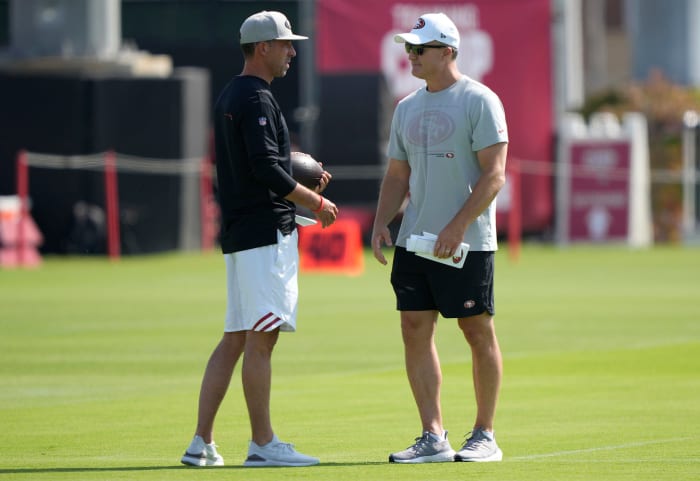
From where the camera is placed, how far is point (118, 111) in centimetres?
3145

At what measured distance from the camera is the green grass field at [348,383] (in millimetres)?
8375

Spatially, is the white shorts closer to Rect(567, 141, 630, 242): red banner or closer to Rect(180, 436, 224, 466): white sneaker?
→ Rect(180, 436, 224, 466): white sneaker

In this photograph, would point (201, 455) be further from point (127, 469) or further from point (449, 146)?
point (449, 146)

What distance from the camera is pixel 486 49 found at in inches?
1416

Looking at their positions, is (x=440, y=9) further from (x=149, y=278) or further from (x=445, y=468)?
(x=445, y=468)

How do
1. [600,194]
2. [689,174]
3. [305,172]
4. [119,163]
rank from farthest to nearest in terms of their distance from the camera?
1. [689,174]
2. [600,194]
3. [119,163]
4. [305,172]

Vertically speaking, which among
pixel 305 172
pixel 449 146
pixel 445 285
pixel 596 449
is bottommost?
pixel 596 449

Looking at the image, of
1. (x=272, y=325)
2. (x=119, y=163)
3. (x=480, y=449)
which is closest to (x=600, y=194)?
(x=119, y=163)

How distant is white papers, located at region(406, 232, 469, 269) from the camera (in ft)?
27.2

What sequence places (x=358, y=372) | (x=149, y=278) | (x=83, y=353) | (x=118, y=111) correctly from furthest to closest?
(x=118, y=111) → (x=149, y=278) → (x=83, y=353) → (x=358, y=372)

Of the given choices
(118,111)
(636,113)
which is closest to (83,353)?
(118,111)

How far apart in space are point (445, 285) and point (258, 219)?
0.99 metres

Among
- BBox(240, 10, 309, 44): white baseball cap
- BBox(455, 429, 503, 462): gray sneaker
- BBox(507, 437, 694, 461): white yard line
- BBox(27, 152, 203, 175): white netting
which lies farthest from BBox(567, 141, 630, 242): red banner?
BBox(240, 10, 309, 44): white baseball cap

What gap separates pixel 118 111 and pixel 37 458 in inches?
917
